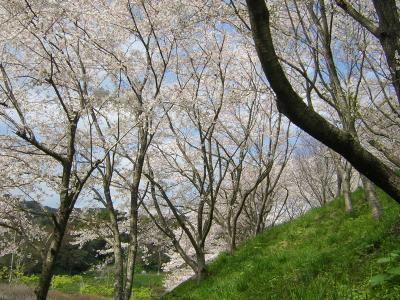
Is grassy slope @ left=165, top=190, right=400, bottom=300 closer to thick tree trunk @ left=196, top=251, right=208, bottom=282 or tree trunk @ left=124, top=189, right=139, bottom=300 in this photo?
thick tree trunk @ left=196, top=251, right=208, bottom=282

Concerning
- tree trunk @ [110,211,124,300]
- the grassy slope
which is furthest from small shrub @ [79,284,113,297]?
tree trunk @ [110,211,124,300]

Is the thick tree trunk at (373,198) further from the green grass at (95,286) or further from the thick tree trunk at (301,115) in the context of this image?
the green grass at (95,286)

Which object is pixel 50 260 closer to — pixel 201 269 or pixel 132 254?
pixel 132 254

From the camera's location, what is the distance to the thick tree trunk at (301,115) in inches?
123

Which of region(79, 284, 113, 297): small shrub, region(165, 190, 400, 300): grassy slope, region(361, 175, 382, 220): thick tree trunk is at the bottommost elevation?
region(165, 190, 400, 300): grassy slope

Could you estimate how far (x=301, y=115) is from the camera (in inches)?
134

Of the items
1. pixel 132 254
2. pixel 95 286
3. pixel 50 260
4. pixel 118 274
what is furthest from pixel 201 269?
pixel 95 286

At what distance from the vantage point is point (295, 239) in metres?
11.6

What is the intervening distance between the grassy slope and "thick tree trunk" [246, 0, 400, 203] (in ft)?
3.81

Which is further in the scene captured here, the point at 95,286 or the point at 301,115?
the point at 95,286

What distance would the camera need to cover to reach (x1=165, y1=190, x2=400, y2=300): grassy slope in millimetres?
4848

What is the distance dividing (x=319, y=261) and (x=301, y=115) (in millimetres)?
4122

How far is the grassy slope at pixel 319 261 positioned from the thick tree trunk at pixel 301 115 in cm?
116

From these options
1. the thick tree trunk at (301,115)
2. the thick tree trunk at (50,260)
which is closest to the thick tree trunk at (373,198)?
the thick tree trunk at (301,115)
